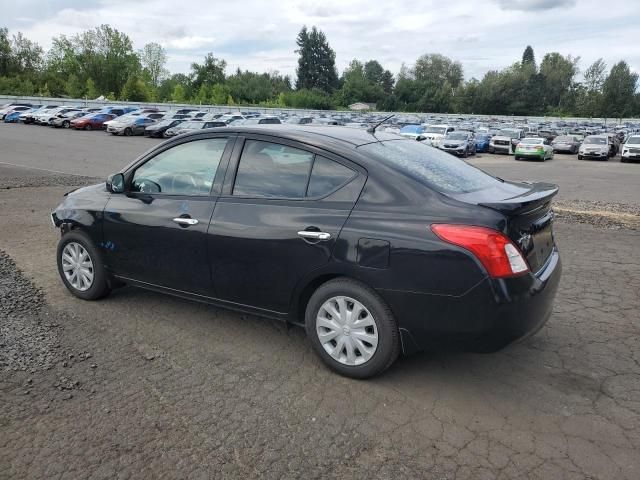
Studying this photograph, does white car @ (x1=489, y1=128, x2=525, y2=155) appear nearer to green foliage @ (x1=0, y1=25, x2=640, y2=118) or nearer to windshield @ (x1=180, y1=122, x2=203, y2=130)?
windshield @ (x1=180, y1=122, x2=203, y2=130)

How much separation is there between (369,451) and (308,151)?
1980 millimetres

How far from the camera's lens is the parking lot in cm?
278

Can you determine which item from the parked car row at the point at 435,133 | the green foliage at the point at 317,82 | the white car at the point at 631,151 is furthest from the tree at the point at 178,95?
the white car at the point at 631,151

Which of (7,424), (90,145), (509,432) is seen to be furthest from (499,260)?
(90,145)

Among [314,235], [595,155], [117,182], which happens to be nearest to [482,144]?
[595,155]

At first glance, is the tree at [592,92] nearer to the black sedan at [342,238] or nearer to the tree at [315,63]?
the tree at [315,63]

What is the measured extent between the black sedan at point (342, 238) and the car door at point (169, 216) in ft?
0.04

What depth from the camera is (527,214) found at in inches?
132

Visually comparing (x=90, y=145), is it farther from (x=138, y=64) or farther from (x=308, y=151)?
(x=138, y=64)

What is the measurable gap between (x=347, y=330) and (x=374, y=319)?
23 cm

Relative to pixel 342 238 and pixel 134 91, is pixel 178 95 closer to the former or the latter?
pixel 134 91

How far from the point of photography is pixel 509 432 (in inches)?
120

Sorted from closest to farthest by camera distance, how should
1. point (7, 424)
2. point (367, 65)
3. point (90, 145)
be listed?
point (7, 424)
point (90, 145)
point (367, 65)

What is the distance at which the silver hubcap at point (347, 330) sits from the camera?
346cm
